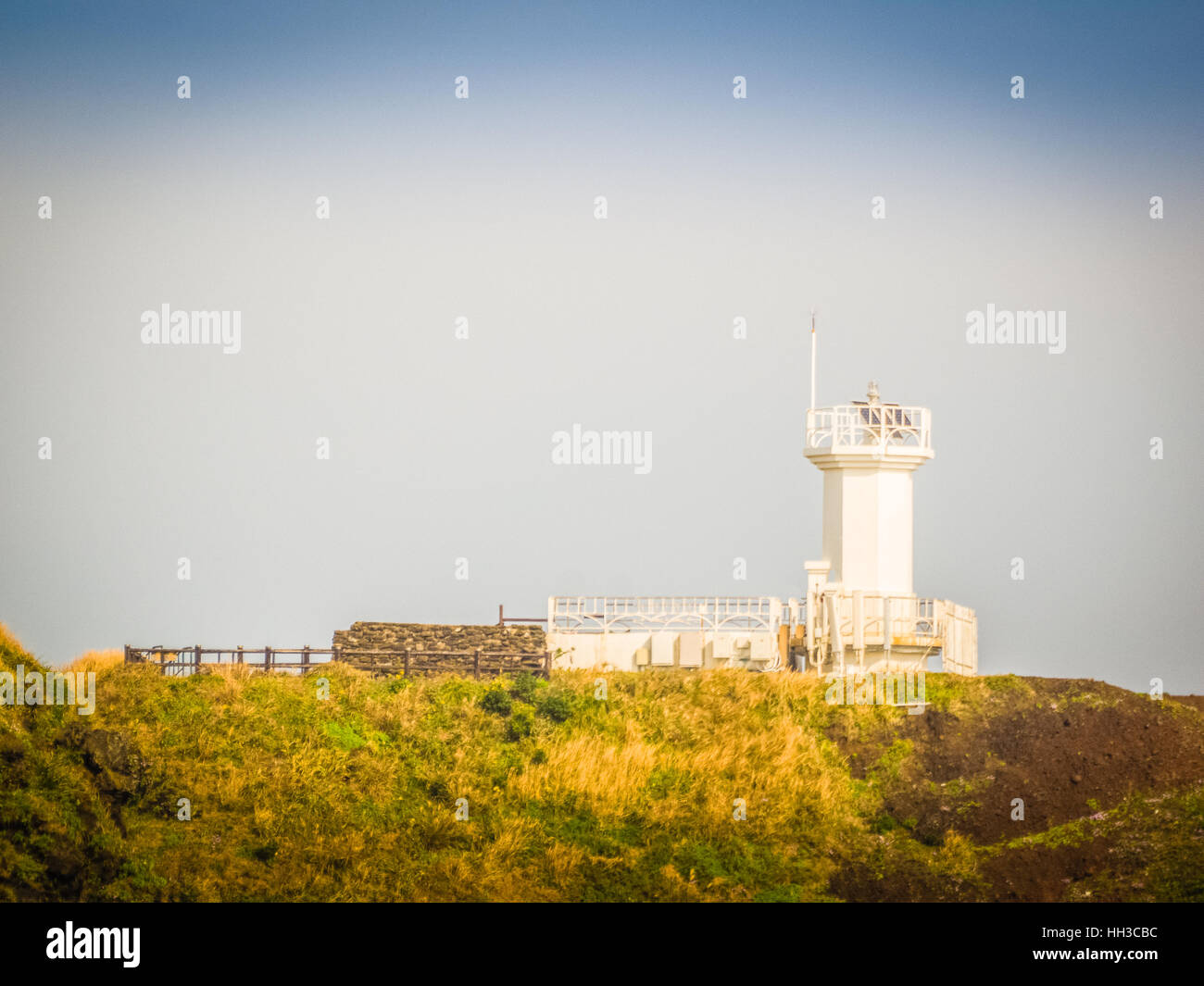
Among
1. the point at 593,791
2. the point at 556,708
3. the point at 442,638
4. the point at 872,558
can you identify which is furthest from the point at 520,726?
the point at 872,558

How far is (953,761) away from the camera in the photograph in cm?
3309

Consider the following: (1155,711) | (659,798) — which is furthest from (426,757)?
(1155,711)

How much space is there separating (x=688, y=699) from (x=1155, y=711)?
956 cm

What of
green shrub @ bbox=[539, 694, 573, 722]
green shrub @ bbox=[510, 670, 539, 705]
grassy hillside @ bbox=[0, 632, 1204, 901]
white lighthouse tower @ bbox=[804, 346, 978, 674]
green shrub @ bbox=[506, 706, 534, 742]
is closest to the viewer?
grassy hillside @ bbox=[0, 632, 1204, 901]

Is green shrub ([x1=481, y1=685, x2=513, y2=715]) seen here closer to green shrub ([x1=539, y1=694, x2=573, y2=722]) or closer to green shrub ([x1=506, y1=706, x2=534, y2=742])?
green shrub ([x1=506, y1=706, x2=534, y2=742])

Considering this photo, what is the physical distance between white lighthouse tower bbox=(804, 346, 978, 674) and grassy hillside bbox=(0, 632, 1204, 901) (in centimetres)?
120

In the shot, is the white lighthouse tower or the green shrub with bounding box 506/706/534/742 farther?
the white lighthouse tower

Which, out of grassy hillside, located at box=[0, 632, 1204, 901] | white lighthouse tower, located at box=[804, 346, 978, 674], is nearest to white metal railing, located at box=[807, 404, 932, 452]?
white lighthouse tower, located at box=[804, 346, 978, 674]

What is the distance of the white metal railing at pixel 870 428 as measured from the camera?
122 feet

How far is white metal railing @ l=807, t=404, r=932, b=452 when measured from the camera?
3725 centimetres

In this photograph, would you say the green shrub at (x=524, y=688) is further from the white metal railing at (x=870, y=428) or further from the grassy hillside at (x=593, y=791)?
the white metal railing at (x=870, y=428)

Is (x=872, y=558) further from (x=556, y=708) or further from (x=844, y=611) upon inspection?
(x=556, y=708)

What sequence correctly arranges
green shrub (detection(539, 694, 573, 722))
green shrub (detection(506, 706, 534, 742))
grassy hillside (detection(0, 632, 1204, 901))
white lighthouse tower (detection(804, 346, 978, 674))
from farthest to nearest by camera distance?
white lighthouse tower (detection(804, 346, 978, 674)) → green shrub (detection(539, 694, 573, 722)) → green shrub (detection(506, 706, 534, 742)) → grassy hillside (detection(0, 632, 1204, 901))
